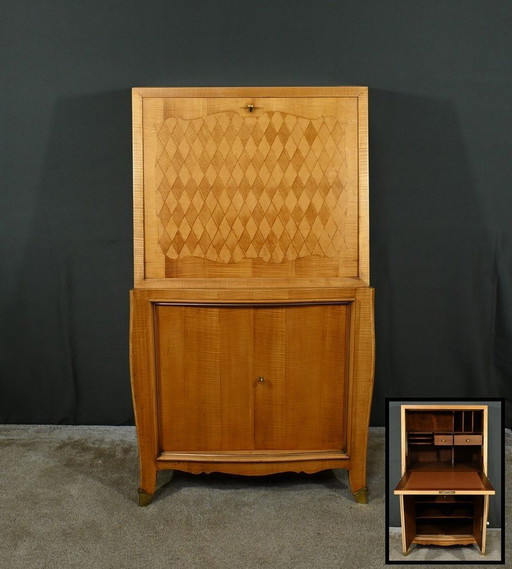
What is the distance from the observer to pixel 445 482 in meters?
1.74

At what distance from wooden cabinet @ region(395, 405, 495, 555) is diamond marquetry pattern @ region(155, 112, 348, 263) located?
2.46 ft

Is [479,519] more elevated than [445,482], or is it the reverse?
[445,482]

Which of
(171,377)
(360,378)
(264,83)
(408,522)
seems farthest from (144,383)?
(264,83)

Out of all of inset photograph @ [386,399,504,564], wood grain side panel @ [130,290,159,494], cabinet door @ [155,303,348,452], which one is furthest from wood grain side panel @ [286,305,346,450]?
wood grain side panel @ [130,290,159,494]

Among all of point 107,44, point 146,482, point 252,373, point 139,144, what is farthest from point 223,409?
point 107,44

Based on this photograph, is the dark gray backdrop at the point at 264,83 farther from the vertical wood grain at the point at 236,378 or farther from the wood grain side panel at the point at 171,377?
the vertical wood grain at the point at 236,378

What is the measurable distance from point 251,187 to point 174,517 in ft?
4.24

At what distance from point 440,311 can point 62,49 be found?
225cm

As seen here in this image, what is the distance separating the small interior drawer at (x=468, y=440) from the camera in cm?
179

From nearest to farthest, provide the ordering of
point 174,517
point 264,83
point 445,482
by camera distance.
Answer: point 445,482 → point 174,517 → point 264,83

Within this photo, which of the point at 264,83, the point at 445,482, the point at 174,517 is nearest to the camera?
the point at 445,482

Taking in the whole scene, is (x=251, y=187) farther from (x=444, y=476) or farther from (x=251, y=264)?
(x=444, y=476)

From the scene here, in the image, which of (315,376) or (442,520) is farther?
(315,376)

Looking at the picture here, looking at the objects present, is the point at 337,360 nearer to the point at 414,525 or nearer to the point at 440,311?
the point at 414,525
